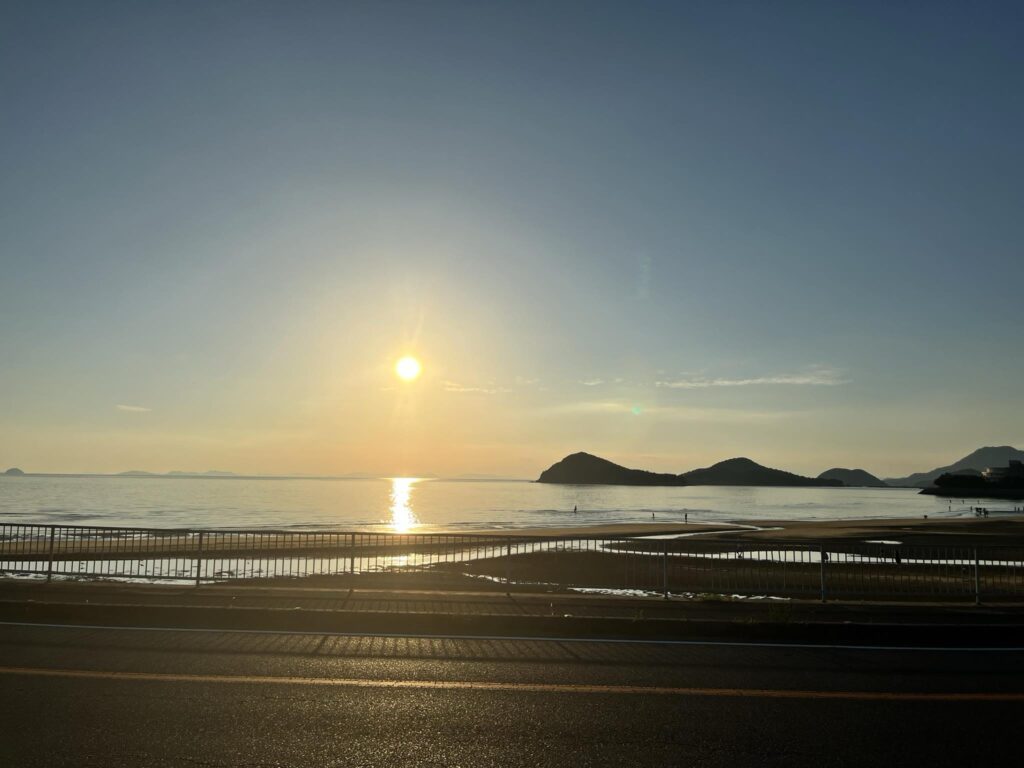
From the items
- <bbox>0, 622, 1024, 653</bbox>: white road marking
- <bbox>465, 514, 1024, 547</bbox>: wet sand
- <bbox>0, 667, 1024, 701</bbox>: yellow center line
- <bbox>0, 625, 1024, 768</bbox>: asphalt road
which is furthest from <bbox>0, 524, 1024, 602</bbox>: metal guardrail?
<bbox>465, 514, 1024, 547</bbox>: wet sand

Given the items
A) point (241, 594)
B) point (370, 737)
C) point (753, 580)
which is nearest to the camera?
point (370, 737)

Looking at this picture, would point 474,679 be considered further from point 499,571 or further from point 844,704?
point 499,571

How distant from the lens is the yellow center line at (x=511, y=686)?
7641 millimetres

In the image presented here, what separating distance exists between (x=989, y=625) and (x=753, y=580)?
16.1 meters

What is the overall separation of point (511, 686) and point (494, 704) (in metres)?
0.76

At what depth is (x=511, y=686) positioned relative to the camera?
7.88 meters

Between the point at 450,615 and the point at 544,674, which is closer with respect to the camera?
the point at 544,674

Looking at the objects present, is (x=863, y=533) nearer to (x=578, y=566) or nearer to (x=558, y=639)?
(x=578, y=566)

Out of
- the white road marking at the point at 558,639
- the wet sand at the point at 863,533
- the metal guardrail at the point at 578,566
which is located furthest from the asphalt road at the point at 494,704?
the wet sand at the point at 863,533

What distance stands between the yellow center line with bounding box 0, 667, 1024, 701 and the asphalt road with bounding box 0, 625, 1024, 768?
0.03m

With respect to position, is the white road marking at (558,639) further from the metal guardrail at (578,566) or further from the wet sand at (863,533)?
the wet sand at (863,533)

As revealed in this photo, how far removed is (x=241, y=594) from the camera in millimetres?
14125

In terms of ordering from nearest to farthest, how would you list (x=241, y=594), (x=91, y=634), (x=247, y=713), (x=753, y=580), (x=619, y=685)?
1. (x=247, y=713)
2. (x=619, y=685)
3. (x=91, y=634)
4. (x=241, y=594)
5. (x=753, y=580)

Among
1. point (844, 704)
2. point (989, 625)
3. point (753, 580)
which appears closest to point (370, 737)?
point (844, 704)
